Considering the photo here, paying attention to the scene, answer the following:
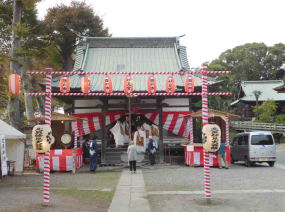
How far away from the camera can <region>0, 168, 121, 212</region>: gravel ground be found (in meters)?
7.92

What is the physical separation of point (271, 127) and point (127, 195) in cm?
3116

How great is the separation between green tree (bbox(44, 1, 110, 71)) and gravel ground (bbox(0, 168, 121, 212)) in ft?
60.1

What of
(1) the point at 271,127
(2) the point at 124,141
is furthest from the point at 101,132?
(1) the point at 271,127

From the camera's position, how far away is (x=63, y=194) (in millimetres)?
9695

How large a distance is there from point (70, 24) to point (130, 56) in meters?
9.83

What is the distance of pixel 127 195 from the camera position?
31.2 feet

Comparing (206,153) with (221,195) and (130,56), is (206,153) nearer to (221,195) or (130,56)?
(221,195)

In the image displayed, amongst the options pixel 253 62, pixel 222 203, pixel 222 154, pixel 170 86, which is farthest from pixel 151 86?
pixel 253 62

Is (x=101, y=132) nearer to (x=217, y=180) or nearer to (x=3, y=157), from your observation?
(x=3, y=157)

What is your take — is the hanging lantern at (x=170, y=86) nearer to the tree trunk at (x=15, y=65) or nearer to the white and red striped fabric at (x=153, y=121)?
the white and red striped fabric at (x=153, y=121)

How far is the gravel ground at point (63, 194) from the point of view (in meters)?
7.92

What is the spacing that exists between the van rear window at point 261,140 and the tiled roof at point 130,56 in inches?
165

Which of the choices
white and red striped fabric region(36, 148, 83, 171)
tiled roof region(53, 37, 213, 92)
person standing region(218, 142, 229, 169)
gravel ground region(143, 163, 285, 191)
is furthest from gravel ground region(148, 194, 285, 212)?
tiled roof region(53, 37, 213, 92)

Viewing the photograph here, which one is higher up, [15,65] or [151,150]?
[15,65]
